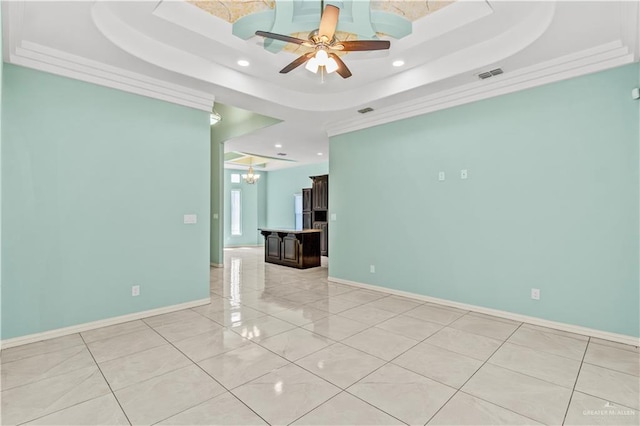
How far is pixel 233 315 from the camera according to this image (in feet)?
12.7

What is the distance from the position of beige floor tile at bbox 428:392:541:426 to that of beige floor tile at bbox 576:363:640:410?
28.6 inches

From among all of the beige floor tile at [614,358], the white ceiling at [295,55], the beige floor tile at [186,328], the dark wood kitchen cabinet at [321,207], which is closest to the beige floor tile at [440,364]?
the beige floor tile at [614,358]

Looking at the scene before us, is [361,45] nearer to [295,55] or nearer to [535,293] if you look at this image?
[295,55]

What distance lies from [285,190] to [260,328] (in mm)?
8863

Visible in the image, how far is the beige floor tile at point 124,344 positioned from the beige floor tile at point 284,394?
131cm

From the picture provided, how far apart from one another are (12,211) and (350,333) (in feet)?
11.6

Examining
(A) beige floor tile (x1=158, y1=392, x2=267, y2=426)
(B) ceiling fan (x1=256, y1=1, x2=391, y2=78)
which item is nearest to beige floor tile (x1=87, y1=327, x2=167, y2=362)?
(A) beige floor tile (x1=158, y1=392, x2=267, y2=426)

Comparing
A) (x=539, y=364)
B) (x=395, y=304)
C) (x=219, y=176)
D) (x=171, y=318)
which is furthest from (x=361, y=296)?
(x=219, y=176)

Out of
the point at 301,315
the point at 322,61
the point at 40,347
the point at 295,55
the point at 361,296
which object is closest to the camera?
the point at 322,61

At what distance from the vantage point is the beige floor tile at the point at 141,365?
2.37m

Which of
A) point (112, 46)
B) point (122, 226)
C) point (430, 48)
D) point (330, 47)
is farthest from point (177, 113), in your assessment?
point (430, 48)

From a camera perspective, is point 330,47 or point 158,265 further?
point 158,265

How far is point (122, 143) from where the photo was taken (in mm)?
3621

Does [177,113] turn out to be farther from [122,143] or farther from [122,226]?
[122,226]
